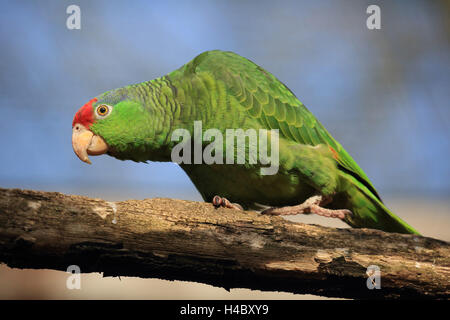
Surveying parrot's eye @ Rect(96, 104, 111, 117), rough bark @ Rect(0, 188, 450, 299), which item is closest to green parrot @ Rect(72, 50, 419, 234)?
parrot's eye @ Rect(96, 104, 111, 117)

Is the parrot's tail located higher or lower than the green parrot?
lower

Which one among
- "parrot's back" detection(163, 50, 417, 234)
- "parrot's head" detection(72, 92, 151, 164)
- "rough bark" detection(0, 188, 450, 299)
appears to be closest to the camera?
"rough bark" detection(0, 188, 450, 299)

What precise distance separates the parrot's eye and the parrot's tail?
7.88 ft

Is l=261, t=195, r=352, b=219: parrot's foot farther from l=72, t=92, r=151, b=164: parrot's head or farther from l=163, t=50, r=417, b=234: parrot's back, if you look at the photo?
l=72, t=92, r=151, b=164: parrot's head

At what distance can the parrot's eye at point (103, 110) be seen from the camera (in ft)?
12.0

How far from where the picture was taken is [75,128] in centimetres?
374

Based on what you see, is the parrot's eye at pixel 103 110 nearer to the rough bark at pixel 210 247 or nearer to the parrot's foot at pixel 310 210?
the rough bark at pixel 210 247

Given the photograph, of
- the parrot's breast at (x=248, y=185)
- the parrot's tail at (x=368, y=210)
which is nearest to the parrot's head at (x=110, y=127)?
Result: the parrot's breast at (x=248, y=185)

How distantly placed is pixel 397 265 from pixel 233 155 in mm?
1591

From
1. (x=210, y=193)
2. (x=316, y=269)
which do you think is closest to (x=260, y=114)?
(x=210, y=193)

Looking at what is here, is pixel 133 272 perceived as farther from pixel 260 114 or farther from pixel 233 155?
pixel 260 114

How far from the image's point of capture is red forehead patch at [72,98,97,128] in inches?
144

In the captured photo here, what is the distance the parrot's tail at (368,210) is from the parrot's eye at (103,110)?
2.40 m

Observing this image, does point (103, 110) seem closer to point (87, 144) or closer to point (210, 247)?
point (87, 144)
